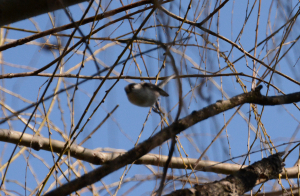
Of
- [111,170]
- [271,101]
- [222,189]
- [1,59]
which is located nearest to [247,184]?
[222,189]

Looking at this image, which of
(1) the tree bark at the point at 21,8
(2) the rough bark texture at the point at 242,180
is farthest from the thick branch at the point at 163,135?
(1) the tree bark at the point at 21,8

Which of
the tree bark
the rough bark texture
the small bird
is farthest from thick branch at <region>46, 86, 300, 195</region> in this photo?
the tree bark

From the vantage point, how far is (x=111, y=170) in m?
1.01

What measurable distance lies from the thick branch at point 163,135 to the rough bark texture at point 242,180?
263mm

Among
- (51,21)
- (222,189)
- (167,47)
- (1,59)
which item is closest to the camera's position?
(167,47)

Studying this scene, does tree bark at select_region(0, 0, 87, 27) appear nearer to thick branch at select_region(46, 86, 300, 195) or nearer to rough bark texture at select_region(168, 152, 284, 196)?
thick branch at select_region(46, 86, 300, 195)

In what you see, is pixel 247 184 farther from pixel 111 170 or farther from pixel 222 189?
pixel 111 170

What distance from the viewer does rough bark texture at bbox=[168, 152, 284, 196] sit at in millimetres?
1246

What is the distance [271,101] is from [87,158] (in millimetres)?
1253

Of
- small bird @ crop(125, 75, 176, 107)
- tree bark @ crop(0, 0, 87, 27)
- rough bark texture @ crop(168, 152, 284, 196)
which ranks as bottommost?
rough bark texture @ crop(168, 152, 284, 196)

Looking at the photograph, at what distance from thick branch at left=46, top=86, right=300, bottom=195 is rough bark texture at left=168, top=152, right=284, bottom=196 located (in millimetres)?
263

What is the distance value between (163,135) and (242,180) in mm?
586

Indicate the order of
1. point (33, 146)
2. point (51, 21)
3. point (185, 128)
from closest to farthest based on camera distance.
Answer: point (185, 128) → point (51, 21) → point (33, 146)

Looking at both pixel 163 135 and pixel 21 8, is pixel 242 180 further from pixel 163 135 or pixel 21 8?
pixel 21 8
